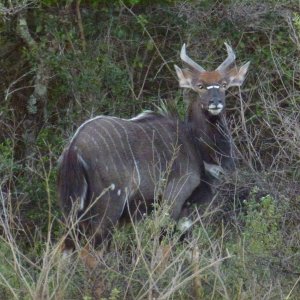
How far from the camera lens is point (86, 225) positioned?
6.38 meters

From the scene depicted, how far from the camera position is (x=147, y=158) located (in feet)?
22.0

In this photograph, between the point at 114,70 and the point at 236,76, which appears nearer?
the point at 236,76

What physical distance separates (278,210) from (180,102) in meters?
2.28

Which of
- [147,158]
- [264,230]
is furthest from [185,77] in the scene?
[264,230]

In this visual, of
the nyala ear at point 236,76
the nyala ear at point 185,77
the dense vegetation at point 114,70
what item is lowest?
the dense vegetation at point 114,70

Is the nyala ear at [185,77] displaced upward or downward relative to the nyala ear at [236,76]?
upward

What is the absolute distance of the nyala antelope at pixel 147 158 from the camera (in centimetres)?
634

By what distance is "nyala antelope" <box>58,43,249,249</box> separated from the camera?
634cm

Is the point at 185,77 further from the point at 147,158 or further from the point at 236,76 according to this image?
the point at 147,158

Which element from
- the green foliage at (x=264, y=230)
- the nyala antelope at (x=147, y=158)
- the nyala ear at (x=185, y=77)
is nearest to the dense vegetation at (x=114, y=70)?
the nyala antelope at (x=147, y=158)

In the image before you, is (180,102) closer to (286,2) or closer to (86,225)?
(286,2)

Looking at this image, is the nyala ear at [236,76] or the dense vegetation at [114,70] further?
the dense vegetation at [114,70]

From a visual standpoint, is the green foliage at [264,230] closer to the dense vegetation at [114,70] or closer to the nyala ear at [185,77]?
the dense vegetation at [114,70]

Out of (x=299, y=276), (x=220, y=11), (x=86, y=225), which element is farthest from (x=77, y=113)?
(x=299, y=276)
